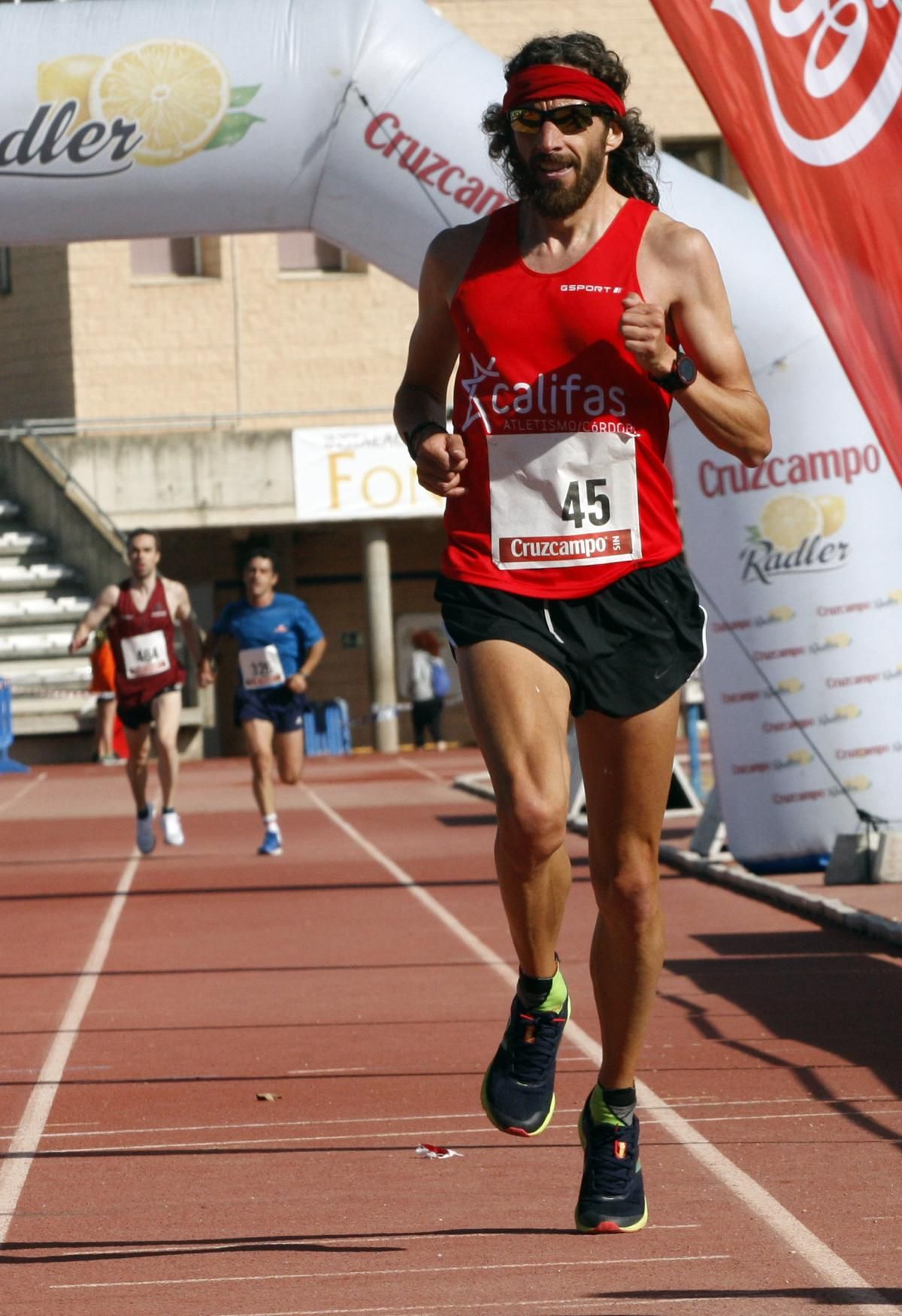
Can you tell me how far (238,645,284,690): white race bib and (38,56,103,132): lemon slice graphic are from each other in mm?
5002

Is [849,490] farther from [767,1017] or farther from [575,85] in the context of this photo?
[575,85]

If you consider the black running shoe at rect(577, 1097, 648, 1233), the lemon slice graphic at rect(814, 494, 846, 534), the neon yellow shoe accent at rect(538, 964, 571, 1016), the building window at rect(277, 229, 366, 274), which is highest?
the building window at rect(277, 229, 366, 274)

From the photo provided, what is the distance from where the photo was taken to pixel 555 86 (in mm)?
4141

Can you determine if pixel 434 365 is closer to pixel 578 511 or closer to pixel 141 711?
pixel 578 511

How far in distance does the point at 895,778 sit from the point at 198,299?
2531 centimetres

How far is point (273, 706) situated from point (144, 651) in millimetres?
943

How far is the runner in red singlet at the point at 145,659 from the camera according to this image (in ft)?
47.2

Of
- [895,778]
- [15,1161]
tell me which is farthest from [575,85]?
[895,778]

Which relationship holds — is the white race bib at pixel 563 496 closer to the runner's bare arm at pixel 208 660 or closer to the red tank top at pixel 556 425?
the red tank top at pixel 556 425

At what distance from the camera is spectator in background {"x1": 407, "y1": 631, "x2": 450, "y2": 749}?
1232 inches

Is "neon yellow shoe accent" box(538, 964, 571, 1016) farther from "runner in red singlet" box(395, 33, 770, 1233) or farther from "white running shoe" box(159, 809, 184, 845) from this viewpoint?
"white running shoe" box(159, 809, 184, 845)

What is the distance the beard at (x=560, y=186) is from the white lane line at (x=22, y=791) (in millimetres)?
17389

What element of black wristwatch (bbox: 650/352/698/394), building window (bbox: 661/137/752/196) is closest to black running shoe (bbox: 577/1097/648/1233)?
black wristwatch (bbox: 650/352/698/394)

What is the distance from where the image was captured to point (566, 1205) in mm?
4852
